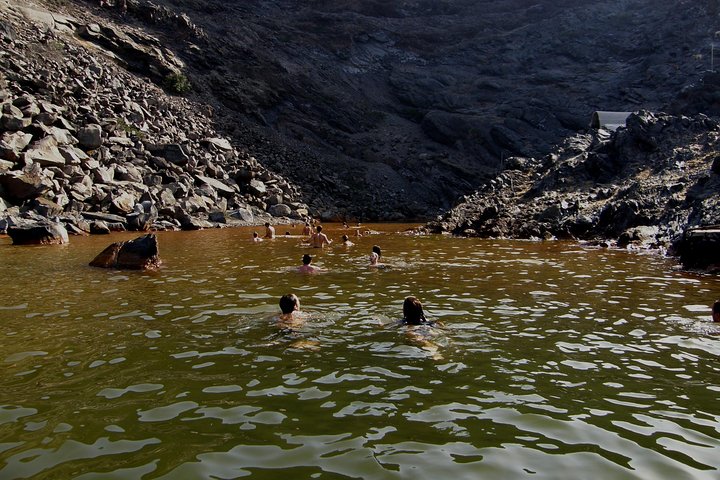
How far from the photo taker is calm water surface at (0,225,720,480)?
4430 millimetres

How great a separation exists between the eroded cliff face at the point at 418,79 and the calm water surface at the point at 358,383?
36212 mm

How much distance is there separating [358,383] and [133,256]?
36.7 ft

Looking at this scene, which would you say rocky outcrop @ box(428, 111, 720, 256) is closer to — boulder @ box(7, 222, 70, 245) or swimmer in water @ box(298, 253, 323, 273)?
swimmer in water @ box(298, 253, 323, 273)

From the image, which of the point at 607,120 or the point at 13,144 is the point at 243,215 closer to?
the point at 13,144

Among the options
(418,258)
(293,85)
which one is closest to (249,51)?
(293,85)

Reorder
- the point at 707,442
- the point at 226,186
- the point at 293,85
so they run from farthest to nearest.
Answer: the point at 293,85
the point at 226,186
the point at 707,442

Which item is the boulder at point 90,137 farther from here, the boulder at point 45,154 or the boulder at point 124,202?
the boulder at point 124,202

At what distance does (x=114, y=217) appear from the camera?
28750 mm

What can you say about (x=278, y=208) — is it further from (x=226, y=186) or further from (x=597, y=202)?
(x=597, y=202)

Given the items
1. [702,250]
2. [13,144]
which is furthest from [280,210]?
[702,250]

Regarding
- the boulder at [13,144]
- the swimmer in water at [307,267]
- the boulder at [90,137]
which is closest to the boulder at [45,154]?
the boulder at [13,144]

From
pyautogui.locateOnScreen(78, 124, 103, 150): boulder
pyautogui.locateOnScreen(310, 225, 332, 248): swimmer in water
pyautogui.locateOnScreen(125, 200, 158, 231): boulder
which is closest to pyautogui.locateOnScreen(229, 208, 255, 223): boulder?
pyautogui.locateOnScreen(125, 200, 158, 231): boulder

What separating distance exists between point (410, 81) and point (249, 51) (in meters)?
20.4

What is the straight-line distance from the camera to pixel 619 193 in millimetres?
27812
